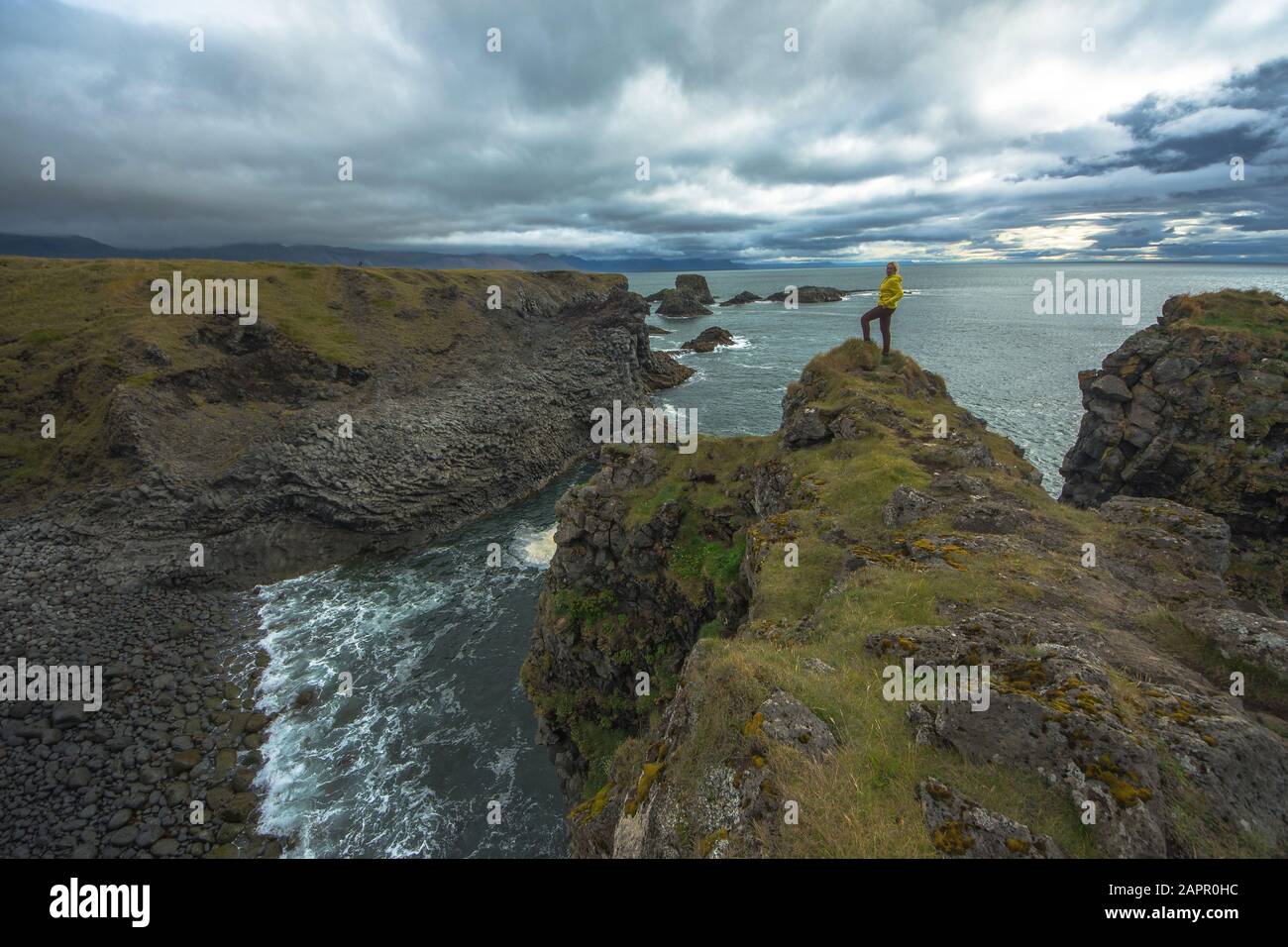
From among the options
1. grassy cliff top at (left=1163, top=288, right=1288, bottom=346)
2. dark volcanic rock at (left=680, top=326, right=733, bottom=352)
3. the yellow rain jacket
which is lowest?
the yellow rain jacket

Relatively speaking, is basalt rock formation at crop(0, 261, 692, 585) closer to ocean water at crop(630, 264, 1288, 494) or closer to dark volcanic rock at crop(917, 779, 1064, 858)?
ocean water at crop(630, 264, 1288, 494)

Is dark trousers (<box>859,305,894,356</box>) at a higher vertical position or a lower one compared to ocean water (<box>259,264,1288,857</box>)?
higher

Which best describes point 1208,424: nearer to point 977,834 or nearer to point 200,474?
point 977,834

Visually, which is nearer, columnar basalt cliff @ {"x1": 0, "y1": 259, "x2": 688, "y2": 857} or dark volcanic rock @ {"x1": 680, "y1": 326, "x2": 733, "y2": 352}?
columnar basalt cliff @ {"x1": 0, "y1": 259, "x2": 688, "y2": 857}

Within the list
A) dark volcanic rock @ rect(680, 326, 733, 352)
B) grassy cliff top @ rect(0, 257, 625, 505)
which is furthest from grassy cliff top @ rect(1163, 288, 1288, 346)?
dark volcanic rock @ rect(680, 326, 733, 352)

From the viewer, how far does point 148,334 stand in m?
62.8

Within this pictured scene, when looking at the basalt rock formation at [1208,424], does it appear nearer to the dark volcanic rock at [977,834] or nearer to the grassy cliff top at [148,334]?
the dark volcanic rock at [977,834]

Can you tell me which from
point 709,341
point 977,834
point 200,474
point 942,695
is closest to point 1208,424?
point 942,695

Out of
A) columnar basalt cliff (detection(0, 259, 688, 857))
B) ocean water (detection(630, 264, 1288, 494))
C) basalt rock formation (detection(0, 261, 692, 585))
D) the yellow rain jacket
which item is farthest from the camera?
ocean water (detection(630, 264, 1288, 494))

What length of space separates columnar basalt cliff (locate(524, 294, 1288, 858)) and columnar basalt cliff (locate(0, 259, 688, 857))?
23466 mm

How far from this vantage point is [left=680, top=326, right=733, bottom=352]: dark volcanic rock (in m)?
126

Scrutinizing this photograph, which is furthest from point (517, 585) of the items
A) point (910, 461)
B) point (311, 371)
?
point (311, 371)
